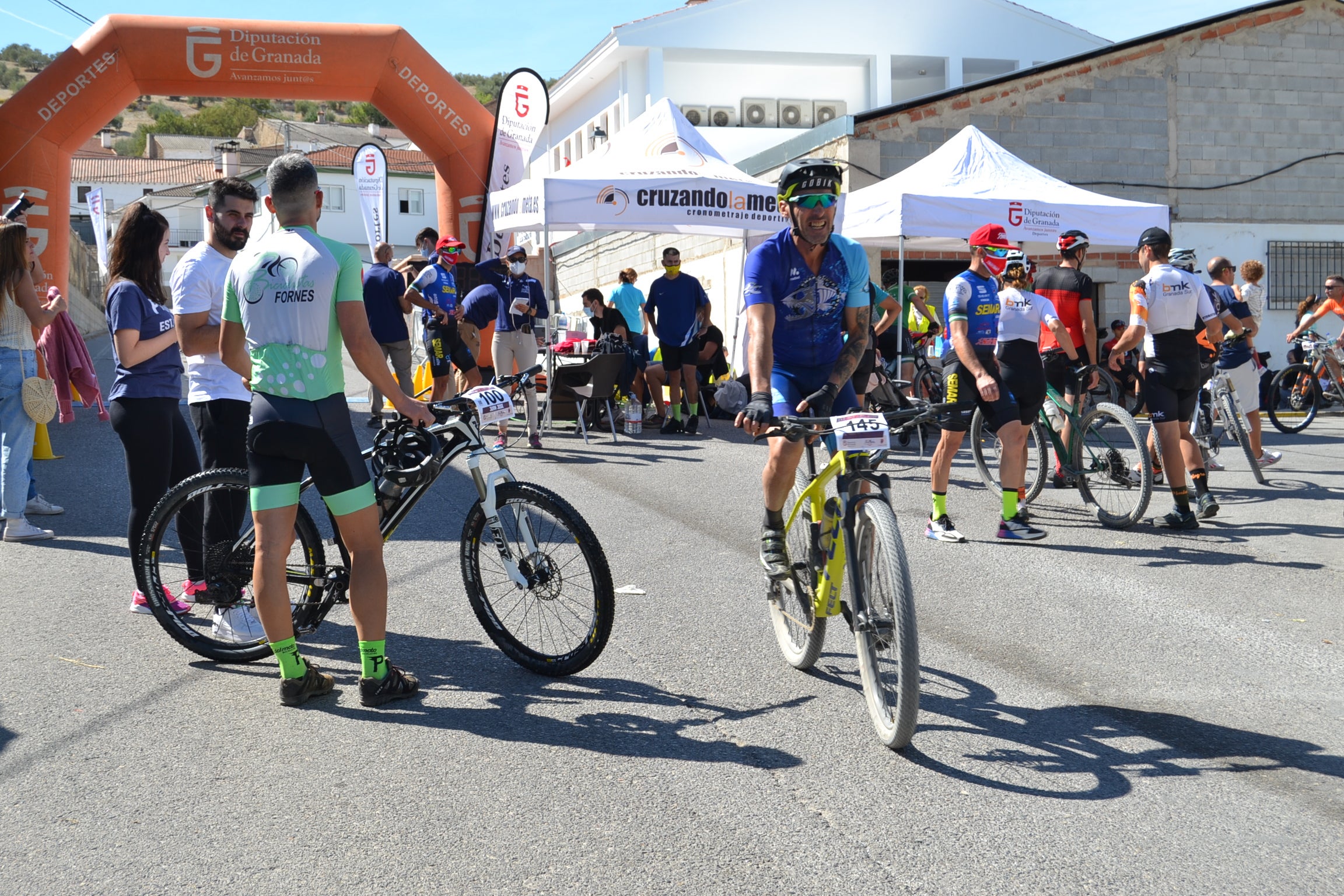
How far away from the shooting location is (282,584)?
14.3 ft

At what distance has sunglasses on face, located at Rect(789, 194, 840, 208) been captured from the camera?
4621mm

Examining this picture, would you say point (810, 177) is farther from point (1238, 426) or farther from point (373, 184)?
point (373, 184)

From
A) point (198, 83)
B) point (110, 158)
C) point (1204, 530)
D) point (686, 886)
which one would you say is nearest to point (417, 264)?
point (198, 83)

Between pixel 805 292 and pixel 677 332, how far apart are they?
29.8 feet

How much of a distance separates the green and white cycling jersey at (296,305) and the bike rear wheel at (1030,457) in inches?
194

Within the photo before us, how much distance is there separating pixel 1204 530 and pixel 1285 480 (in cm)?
275

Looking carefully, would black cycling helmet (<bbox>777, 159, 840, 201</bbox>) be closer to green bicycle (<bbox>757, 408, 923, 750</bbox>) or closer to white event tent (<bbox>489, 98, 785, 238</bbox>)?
green bicycle (<bbox>757, 408, 923, 750</bbox>)

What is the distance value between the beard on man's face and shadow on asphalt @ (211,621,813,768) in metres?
1.82

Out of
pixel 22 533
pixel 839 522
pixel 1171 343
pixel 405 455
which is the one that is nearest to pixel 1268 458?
pixel 1171 343

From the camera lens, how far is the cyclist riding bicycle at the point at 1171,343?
8.02 m

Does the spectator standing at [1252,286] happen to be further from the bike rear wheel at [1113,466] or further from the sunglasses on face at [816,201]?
the sunglasses on face at [816,201]

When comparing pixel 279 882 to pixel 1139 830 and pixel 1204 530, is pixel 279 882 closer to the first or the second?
pixel 1139 830

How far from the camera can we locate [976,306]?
7531 millimetres

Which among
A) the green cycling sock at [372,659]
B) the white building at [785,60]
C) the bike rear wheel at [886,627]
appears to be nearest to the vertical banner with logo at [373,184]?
the white building at [785,60]
